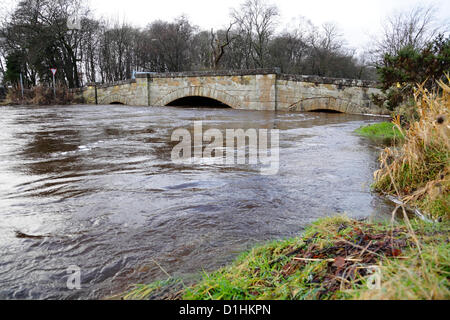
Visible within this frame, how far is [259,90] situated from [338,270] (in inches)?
601

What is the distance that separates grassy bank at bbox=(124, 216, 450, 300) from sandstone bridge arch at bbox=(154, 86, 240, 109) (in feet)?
50.9

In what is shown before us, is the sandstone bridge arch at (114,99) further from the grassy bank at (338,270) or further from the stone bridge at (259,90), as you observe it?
the grassy bank at (338,270)

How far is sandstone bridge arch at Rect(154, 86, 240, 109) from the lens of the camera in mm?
17214

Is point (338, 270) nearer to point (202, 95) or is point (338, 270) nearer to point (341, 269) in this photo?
point (341, 269)

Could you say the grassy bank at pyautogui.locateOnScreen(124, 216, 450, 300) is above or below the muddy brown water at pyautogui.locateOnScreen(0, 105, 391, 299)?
above

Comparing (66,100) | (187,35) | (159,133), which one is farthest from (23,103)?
(187,35)

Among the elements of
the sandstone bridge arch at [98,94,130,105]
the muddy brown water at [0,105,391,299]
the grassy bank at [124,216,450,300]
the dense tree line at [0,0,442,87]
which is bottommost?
the muddy brown water at [0,105,391,299]

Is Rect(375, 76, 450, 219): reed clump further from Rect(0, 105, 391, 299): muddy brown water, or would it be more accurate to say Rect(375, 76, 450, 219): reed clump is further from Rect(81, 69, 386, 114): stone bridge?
Rect(81, 69, 386, 114): stone bridge

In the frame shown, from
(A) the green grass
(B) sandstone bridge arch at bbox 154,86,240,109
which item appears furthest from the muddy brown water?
(B) sandstone bridge arch at bbox 154,86,240,109

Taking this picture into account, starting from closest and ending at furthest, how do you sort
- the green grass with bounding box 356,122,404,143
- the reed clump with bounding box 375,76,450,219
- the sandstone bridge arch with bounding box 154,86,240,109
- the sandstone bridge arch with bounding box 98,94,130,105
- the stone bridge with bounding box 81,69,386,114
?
1. the reed clump with bounding box 375,76,450,219
2. the green grass with bounding box 356,122,404,143
3. the stone bridge with bounding box 81,69,386,114
4. the sandstone bridge arch with bounding box 154,86,240,109
5. the sandstone bridge arch with bounding box 98,94,130,105

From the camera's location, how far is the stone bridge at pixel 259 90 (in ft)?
46.8

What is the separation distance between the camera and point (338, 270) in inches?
55.4

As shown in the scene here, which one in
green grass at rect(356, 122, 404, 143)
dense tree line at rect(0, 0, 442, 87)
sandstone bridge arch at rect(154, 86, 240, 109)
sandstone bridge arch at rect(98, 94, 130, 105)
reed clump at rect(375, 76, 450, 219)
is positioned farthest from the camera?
dense tree line at rect(0, 0, 442, 87)
